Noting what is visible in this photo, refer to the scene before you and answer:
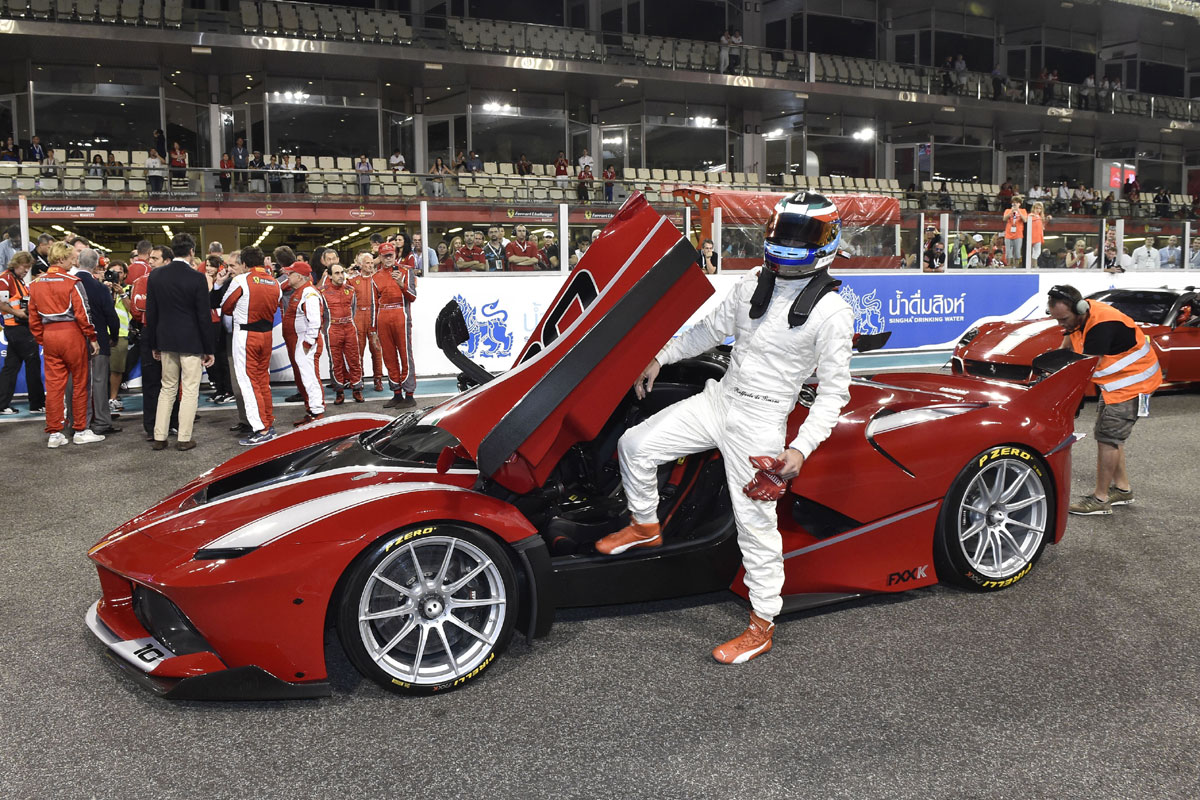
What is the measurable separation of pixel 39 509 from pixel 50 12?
21.8 meters

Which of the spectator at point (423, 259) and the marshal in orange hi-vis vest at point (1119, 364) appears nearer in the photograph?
the marshal in orange hi-vis vest at point (1119, 364)

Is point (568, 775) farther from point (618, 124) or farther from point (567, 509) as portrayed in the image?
point (618, 124)

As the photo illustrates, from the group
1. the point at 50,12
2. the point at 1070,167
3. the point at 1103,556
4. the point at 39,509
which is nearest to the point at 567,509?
the point at 1103,556

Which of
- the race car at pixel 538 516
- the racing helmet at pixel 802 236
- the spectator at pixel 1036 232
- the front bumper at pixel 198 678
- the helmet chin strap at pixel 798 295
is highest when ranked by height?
the spectator at pixel 1036 232

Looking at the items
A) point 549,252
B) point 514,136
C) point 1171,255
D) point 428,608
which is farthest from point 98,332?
point 514,136

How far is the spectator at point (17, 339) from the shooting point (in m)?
9.30

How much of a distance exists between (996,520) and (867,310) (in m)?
9.94

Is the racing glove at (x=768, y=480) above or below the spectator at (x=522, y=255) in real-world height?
below

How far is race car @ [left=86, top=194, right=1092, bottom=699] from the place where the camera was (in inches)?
125

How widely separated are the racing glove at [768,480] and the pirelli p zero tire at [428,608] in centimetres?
98

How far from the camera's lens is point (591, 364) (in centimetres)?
342

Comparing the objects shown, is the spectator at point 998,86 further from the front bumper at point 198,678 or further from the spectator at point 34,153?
the front bumper at point 198,678

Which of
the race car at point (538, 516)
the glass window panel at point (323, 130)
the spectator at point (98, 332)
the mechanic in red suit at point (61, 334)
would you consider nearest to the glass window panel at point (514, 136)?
the glass window panel at point (323, 130)

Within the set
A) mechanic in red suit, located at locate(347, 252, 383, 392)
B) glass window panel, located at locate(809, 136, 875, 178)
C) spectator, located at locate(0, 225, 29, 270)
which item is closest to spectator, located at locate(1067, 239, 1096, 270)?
mechanic in red suit, located at locate(347, 252, 383, 392)
